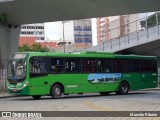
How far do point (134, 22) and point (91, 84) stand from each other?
675 inches

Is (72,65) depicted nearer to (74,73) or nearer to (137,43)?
(74,73)

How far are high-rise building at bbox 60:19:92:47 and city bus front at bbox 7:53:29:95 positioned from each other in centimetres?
12109

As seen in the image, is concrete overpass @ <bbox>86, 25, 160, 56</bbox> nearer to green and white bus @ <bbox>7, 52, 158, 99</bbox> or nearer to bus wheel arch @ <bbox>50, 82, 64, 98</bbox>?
green and white bus @ <bbox>7, 52, 158, 99</bbox>

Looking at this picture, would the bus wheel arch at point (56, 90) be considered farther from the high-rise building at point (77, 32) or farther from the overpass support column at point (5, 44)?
the high-rise building at point (77, 32)

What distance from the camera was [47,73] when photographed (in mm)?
25531

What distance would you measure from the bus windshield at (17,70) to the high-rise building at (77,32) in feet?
397

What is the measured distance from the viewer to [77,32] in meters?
151

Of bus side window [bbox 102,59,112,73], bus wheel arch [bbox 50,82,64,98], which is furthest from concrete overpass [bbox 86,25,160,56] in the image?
bus wheel arch [bbox 50,82,64,98]

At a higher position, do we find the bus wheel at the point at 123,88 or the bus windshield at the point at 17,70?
the bus windshield at the point at 17,70

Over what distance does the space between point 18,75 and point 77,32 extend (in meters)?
126

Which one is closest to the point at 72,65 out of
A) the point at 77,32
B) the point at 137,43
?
the point at 137,43

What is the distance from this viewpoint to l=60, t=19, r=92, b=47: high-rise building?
149625mm

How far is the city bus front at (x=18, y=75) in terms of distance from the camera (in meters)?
24.9

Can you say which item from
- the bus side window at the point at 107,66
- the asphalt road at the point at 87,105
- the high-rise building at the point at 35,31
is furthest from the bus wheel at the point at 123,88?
the high-rise building at the point at 35,31
